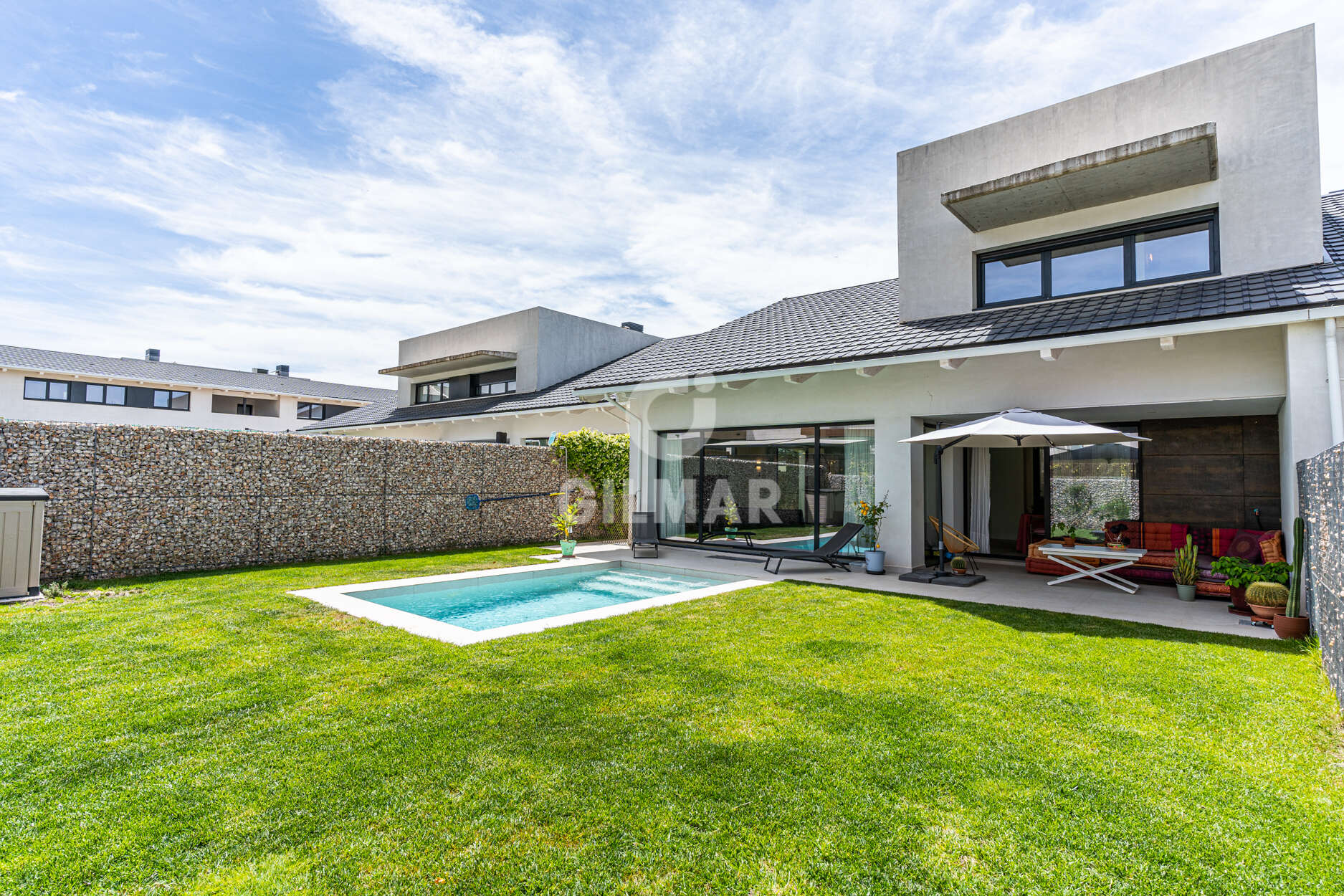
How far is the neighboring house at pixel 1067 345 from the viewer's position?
7.73m

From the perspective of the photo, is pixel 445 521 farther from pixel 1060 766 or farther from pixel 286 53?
pixel 1060 766

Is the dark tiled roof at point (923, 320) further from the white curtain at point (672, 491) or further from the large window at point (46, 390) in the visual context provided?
the large window at point (46, 390)

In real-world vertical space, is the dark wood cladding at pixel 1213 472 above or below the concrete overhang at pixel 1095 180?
below

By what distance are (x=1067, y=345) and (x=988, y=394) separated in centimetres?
179

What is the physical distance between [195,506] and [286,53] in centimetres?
694

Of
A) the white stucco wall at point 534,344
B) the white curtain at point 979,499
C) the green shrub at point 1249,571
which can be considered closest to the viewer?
the green shrub at point 1249,571

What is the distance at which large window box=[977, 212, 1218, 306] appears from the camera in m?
8.69

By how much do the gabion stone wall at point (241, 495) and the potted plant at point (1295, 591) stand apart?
12.7 m

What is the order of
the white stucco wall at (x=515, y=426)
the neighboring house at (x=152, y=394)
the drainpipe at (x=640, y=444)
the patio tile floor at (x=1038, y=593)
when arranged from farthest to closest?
the neighboring house at (x=152, y=394) < the white stucco wall at (x=515, y=426) < the drainpipe at (x=640, y=444) < the patio tile floor at (x=1038, y=593)

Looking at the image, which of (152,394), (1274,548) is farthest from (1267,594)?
(152,394)

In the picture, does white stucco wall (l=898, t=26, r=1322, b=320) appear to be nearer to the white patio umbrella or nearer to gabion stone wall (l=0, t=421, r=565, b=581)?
the white patio umbrella

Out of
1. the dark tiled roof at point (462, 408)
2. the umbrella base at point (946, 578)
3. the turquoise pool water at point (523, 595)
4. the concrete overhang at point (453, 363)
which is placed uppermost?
the concrete overhang at point (453, 363)

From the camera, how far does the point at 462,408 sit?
890 inches

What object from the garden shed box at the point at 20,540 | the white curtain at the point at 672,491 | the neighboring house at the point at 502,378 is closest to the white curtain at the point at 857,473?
the white curtain at the point at 672,491
